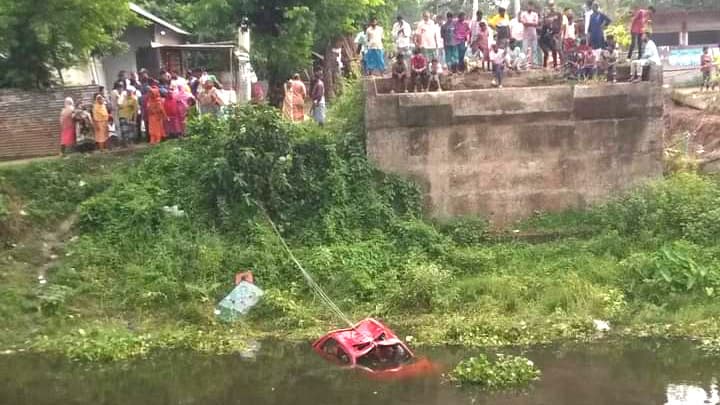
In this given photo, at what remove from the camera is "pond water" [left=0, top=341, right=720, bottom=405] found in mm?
10062

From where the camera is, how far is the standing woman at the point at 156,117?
1675cm

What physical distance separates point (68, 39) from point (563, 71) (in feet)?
33.4

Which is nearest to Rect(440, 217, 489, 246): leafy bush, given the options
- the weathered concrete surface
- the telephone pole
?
the weathered concrete surface

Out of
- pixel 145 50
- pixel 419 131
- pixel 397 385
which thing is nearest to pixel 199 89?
pixel 419 131

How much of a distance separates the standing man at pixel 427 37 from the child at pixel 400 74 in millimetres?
1587

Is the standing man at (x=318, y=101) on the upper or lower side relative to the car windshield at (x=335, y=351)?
upper

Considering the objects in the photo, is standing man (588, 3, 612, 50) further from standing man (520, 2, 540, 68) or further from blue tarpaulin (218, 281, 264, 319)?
blue tarpaulin (218, 281, 264, 319)

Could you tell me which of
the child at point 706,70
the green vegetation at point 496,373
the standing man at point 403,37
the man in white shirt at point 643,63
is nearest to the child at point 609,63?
the man in white shirt at point 643,63

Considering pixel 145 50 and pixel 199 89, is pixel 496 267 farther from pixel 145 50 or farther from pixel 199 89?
pixel 145 50

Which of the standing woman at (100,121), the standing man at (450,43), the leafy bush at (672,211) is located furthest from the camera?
the standing man at (450,43)

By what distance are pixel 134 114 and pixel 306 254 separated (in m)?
5.39

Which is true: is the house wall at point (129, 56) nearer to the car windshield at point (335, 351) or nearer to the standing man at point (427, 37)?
the standing man at point (427, 37)

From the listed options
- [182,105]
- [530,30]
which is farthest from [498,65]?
[182,105]

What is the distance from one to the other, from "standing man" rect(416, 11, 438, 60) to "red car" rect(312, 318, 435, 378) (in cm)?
796
